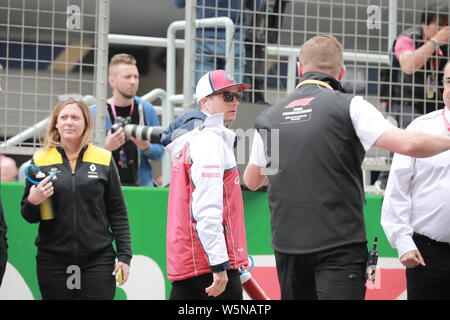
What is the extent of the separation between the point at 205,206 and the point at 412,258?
1.31m

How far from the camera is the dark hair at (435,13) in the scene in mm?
7309

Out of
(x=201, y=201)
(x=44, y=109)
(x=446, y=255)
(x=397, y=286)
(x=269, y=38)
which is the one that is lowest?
(x=397, y=286)

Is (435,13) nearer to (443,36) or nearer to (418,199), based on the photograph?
(443,36)

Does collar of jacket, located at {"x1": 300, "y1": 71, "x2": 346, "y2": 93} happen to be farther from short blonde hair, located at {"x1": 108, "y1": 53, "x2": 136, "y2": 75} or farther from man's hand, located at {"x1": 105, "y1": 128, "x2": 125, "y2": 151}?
short blonde hair, located at {"x1": 108, "y1": 53, "x2": 136, "y2": 75}

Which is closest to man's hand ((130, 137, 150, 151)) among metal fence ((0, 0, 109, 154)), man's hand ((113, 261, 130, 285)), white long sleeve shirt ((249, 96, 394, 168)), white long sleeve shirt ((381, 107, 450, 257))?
metal fence ((0, 0, 109, 154))

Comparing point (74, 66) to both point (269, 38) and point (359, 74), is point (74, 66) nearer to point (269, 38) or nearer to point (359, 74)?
point (269, 38)

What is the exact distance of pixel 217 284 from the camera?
4.73m

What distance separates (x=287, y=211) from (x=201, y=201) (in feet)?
2.00

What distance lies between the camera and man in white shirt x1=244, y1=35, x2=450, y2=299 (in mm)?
4207

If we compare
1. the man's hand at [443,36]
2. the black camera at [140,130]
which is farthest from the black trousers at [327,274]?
the man's hand at [443,36]

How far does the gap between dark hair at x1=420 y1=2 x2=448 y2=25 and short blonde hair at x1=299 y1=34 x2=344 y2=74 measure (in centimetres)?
305

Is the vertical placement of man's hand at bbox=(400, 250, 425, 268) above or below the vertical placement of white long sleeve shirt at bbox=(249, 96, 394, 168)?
below
